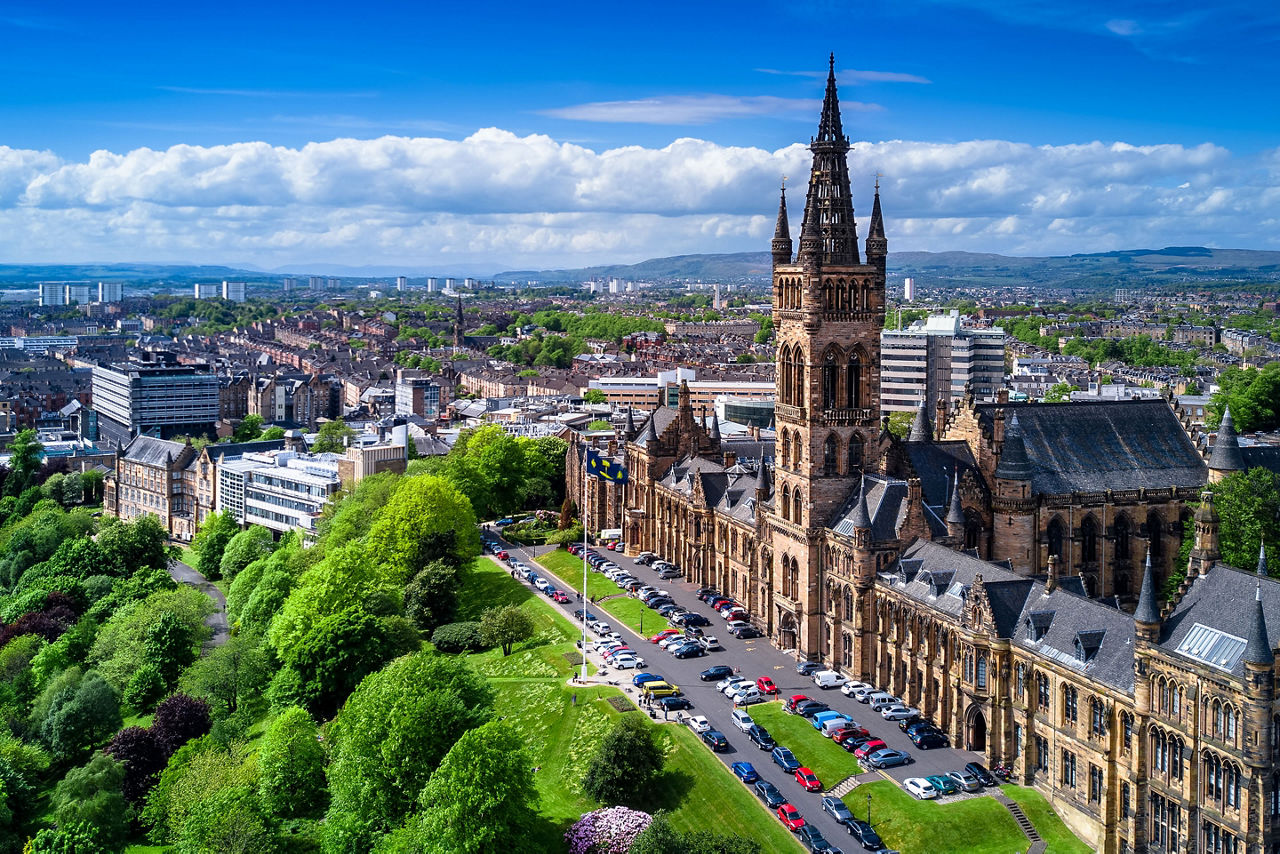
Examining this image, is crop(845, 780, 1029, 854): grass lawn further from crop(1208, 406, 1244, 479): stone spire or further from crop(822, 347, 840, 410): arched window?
crop(1208, 406, 1244, 479): stone spire

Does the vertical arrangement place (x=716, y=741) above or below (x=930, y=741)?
below

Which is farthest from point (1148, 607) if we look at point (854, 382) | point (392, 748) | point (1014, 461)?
point (392, 748)

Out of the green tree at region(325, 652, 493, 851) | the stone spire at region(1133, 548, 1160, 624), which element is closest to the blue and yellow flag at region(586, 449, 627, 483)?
the green tree at region(325, 652, 493, 851)

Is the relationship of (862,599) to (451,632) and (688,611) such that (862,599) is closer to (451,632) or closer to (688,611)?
(688,611)

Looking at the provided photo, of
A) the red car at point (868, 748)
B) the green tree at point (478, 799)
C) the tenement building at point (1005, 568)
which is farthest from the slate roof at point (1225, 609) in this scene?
the green tree at point (478, 799)

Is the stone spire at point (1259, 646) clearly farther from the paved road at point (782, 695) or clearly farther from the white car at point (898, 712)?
the white car at point (898, 712)

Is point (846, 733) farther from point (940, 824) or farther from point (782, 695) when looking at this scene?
point (940, 824)
